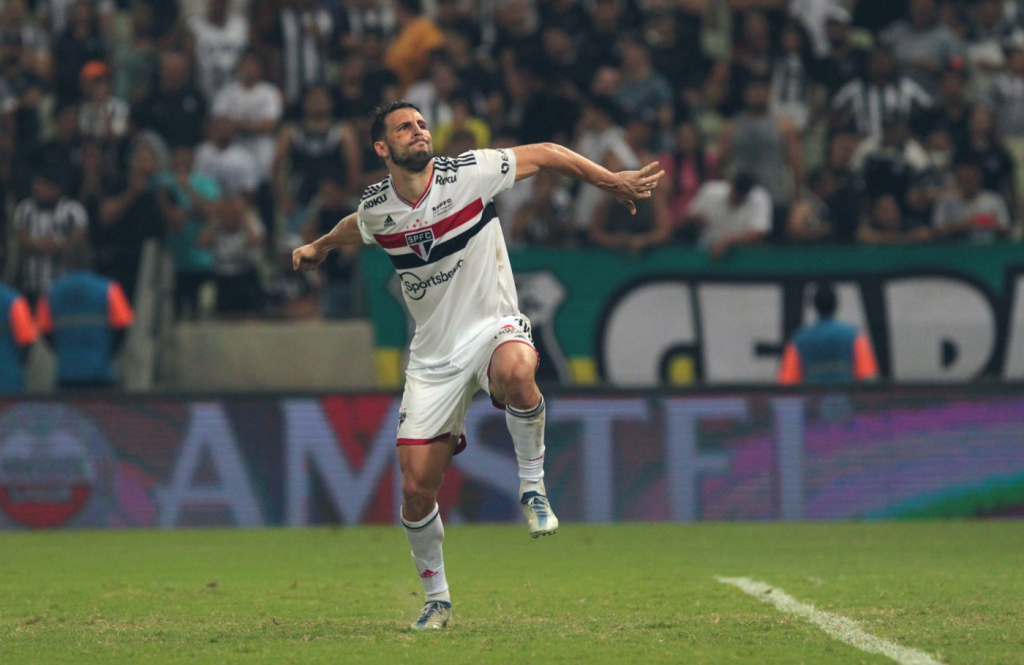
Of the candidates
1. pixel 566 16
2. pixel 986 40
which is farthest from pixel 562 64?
pixel 986 40

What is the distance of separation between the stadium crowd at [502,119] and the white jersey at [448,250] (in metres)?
7.22

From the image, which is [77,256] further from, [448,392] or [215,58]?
[448,392]

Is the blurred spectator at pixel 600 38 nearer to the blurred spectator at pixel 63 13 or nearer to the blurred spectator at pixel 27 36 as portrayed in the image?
the blurred spectator at pixel 63 13

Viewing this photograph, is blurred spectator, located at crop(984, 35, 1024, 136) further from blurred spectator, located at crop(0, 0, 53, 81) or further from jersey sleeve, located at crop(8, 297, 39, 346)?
blurred spectator, located at crop(0, 0, 53, 81)

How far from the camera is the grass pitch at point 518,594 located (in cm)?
668

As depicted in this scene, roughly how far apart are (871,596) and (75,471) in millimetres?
7932

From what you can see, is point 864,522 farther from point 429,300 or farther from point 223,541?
point 429,300

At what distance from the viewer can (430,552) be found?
7594mm

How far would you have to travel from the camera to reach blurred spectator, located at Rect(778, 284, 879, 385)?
44.7ft

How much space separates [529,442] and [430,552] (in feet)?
2.52

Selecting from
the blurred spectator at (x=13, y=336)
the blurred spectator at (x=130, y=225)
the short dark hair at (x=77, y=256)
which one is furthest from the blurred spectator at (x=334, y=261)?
the blurred spectator at (x=13, y=336)

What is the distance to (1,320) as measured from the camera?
559 inches

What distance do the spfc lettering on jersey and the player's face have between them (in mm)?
319

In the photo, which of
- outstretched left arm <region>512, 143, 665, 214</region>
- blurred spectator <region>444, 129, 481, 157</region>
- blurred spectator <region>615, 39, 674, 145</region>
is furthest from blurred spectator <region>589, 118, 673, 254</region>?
outstretched left arm <region>512, 143, 665, 214</region>
